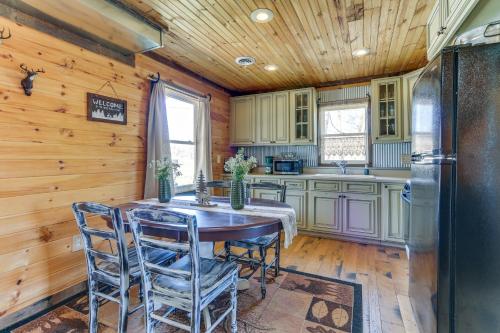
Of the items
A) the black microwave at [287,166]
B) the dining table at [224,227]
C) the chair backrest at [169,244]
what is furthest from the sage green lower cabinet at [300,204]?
the chair backrest at [169,244]

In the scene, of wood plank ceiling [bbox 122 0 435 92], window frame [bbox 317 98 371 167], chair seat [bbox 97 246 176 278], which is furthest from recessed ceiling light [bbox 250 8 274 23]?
window frame [bbox 317 98 371 167]

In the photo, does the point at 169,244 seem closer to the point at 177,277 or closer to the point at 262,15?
the point at 177,277

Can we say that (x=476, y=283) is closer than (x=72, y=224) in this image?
Yes

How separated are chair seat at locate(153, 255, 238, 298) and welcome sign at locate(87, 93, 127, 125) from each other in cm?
163

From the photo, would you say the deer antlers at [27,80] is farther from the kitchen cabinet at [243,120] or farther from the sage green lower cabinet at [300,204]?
the sage green lower cabinet at [300,204]

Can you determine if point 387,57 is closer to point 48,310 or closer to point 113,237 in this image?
point 113,237

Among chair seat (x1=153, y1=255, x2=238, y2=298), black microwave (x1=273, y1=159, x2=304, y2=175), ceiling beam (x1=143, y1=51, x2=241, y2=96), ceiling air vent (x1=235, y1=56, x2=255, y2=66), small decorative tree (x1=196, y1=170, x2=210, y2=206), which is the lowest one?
chair seat (x1=153, y1=255, x2=238, y2=298)

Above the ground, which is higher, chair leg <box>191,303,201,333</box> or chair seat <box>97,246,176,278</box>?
chair seat <box>97,246,176,278</box>

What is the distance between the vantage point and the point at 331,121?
4.14 metres

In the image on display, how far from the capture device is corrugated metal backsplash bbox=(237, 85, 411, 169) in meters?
3.65

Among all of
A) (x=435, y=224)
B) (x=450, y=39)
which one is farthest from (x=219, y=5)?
(x=435, y=224)

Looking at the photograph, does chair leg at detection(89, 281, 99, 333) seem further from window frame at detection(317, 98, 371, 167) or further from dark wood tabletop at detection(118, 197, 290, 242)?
window frame at detection(317, 98, 371, 167)

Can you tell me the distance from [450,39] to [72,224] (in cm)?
325

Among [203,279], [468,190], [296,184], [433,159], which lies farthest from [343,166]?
[203,279]
